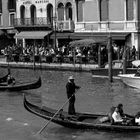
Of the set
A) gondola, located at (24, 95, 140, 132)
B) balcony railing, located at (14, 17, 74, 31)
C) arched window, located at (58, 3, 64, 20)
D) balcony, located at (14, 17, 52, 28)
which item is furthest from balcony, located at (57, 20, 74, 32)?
gondola, located at (24, 95, 140, 132)

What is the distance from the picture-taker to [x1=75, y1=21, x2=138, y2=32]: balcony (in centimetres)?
3515

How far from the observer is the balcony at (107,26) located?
A: 35150 millimetres

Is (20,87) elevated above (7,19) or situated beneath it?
situated beneath

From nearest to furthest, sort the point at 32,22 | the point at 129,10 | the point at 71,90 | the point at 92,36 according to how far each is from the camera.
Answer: the point at 71,90, the point at 129,10, the point at 92,36, the point at 32,22

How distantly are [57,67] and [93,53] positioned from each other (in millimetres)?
2526

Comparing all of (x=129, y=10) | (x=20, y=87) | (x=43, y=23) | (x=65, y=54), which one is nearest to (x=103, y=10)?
(x=129, y=10)

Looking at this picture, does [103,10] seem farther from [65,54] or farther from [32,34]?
[32,34]

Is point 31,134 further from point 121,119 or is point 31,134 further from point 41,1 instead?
point 41,1

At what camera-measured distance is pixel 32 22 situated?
4275 centimetres

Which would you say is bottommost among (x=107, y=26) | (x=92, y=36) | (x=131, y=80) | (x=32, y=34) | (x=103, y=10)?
(x=131, y=80)

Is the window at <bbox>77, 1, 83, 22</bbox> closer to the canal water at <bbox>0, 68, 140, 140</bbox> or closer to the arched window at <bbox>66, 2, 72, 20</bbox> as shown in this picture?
the arched window at <bbox>66, 2, 72, 20</bbox>

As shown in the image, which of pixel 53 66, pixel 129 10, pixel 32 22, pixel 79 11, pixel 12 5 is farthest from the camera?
pixel 12 5

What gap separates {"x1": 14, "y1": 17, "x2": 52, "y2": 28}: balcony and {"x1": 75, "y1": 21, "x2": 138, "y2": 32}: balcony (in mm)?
3592

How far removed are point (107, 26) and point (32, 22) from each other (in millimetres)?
8441
